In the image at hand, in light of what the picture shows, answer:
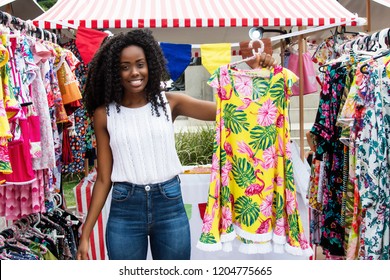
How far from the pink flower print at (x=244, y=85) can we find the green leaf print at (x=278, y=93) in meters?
0.13

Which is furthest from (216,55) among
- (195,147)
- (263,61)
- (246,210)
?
(195,147)

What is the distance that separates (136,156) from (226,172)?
595 millimetres

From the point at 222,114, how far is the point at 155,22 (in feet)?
6.26

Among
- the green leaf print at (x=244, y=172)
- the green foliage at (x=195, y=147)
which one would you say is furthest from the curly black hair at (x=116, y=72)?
the green foliage at (x=195, y=147)

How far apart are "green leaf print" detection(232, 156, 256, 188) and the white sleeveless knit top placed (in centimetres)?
45

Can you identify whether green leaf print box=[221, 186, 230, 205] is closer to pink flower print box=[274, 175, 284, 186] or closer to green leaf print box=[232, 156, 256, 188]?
green leaf print box=[232, 156, 256, 188]

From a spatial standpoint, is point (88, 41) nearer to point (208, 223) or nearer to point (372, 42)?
point (208, 223)

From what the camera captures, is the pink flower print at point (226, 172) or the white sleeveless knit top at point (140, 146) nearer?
the white sleeveless knit top at point (140, 146)

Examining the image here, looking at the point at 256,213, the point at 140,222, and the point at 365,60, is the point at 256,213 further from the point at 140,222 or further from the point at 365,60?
the point at 365,60

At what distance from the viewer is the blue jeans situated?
2.32 meters

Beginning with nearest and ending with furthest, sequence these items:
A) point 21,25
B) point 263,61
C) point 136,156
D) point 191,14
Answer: point 136,156 → point 263,61 → point 21,25 → point 191,14

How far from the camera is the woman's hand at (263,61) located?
8.23ft

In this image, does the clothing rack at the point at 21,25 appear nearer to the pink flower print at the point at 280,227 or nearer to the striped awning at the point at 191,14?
the striped awning at the point at 191,14

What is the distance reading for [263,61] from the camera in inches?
99.5
